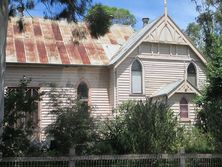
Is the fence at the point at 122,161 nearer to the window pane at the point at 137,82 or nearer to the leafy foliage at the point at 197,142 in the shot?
the leafy foliage at the point at 197,142

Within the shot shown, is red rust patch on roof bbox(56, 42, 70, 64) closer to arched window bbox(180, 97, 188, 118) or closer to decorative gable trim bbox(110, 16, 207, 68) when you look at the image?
decorative gable trim bbox(110, 16, 207, 68)

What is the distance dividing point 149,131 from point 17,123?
14.4ft

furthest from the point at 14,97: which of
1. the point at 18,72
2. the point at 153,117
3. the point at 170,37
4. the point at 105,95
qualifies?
the point at 170,37

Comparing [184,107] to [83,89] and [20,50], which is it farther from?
[20,50]

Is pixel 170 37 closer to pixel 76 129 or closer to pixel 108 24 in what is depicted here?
pixel 76 129

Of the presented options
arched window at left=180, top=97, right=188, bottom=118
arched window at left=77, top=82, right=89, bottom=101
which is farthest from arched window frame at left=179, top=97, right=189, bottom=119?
A: arched window at left=77, top=82, right=89, bottom=101

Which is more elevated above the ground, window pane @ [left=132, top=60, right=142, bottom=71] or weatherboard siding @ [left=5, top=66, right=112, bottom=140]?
window pane @ [left=132, top=60, right=142, bottom=71]

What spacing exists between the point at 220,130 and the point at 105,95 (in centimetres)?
1578

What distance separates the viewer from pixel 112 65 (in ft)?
102

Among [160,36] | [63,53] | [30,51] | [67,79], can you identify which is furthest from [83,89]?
[160,36]

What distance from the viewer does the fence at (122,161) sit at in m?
13.2

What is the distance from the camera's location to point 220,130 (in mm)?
16719

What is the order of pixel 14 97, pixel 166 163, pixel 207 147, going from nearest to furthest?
pixel 166 163 < pixel 14 97 < pixel 207 147

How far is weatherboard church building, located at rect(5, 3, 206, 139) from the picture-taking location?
30.3 metres
